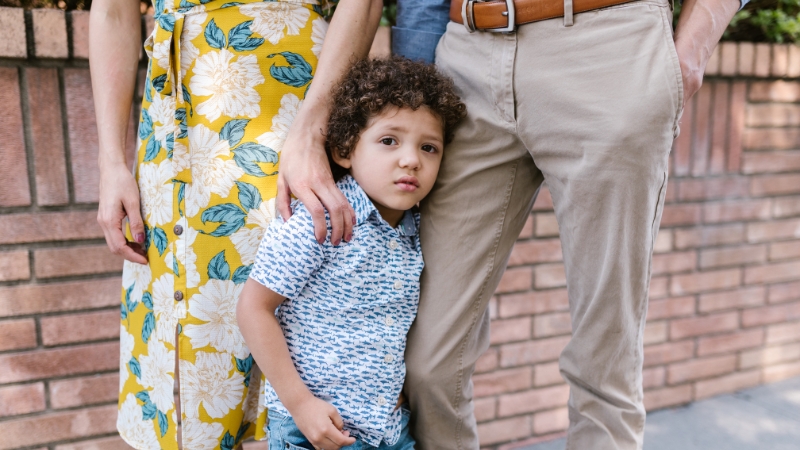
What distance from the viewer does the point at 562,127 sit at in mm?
1278

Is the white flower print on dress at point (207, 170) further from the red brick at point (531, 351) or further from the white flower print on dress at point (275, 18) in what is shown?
the red brick at point (531, 351)

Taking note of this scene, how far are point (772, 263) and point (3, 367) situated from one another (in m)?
2.99

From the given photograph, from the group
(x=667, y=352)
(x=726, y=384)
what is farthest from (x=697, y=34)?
(x=726, y=384)

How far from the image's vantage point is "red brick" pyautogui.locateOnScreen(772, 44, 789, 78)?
2.70 metres

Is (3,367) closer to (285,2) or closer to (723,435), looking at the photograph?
(285,2)

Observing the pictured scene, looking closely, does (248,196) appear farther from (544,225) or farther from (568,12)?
(544,225)

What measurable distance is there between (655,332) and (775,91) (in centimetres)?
116

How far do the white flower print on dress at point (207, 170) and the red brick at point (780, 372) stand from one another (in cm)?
269

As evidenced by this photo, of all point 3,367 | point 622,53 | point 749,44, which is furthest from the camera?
point 749,44

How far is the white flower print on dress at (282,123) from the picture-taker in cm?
139

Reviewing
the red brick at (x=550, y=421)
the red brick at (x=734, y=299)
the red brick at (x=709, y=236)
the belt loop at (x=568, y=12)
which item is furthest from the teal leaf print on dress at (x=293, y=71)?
the red brick at (x=734, y=299)

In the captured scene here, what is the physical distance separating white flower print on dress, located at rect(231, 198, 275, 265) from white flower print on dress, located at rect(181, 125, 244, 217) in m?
0.08

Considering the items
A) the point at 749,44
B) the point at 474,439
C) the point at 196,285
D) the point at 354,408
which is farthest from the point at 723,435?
the point at 196,285

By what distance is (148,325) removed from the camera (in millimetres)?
1423
